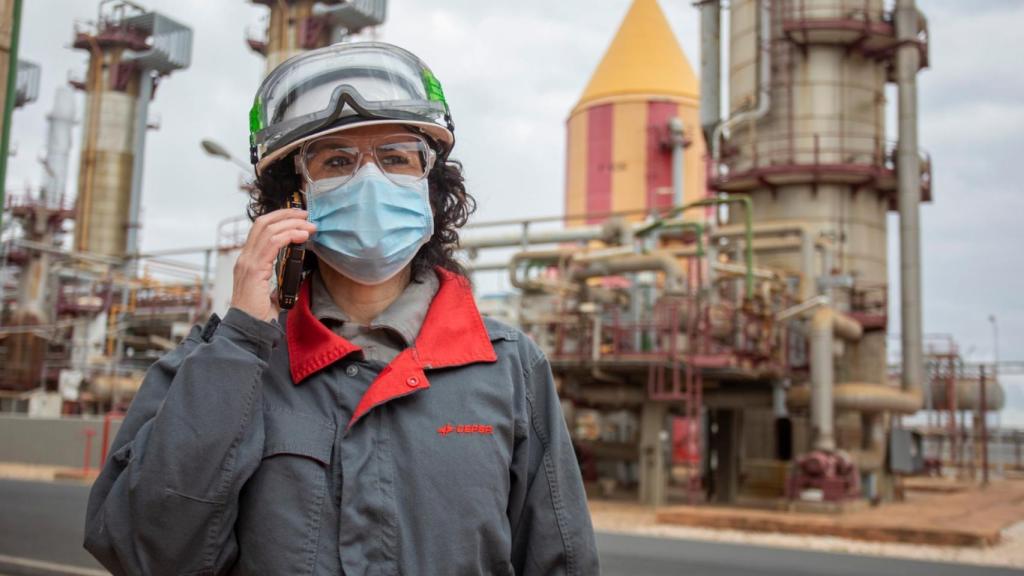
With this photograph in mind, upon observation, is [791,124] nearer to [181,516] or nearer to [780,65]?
[780,65]

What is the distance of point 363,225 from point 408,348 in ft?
0.92

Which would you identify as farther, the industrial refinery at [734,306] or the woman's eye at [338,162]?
the industrial refinery at [734,306]

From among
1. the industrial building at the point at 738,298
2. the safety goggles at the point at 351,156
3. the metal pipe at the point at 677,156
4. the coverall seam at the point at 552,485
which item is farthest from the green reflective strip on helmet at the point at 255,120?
the metal pipe at the point at 677,156

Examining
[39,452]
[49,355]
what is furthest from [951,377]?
[49,355]

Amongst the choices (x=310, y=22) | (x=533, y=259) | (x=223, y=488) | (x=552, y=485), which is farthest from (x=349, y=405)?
(x=310, y=22)

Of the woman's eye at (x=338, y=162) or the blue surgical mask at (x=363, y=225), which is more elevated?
the woman's eye at (x=338, y=162)

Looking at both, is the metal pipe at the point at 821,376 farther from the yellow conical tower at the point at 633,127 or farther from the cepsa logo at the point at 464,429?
the yellow conical tower at the point at 633,127

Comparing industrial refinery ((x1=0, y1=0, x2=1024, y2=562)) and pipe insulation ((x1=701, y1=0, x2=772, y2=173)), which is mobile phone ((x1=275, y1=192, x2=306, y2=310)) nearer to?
industrial refinery ((x1=0, y1=0, x2=1024, y2=562))

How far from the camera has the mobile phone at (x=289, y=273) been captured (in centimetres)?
207

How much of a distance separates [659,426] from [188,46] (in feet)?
100.0

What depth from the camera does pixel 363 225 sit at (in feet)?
7.00

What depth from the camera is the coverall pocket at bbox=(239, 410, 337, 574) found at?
1854 mm

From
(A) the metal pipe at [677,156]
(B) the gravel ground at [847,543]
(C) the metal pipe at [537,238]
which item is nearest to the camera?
(B) the gravel ground at [847,543]

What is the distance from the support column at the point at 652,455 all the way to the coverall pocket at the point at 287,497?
1820 centimetres
